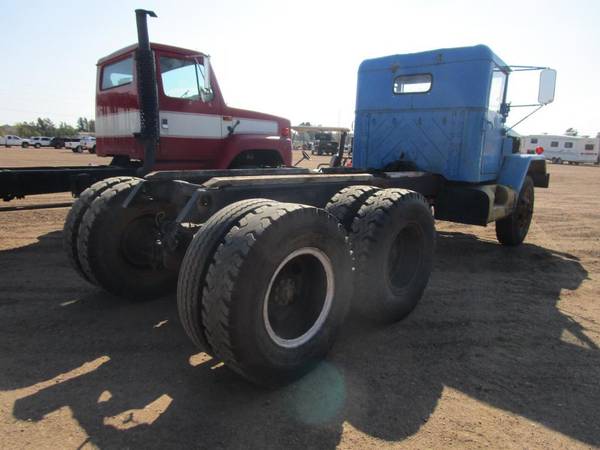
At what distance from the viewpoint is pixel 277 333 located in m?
2.87

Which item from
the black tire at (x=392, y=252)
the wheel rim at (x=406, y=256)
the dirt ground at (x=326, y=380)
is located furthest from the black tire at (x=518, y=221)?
the wheel rim at (x=406, y=256)

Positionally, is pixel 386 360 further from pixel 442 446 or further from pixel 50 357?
pixel 50 357

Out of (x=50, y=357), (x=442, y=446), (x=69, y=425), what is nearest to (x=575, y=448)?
(x=442, y=446)

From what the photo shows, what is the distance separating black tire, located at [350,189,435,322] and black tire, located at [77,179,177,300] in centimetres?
164

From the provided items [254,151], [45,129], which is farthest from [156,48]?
[45,129]

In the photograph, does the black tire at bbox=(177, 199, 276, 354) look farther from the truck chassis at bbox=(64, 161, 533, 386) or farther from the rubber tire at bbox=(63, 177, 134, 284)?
the rubber tire at bbox=(63, 177, 134, 284)

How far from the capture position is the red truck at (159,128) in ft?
17.9

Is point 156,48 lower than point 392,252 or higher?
higher

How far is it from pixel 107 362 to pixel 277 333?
4.12 feet

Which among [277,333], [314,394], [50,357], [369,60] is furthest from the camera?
[369,60]

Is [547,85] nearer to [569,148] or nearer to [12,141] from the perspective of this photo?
[569,148]

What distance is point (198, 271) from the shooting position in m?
2.45

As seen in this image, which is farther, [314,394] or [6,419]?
[314,394]

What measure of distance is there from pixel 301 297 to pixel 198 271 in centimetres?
85
